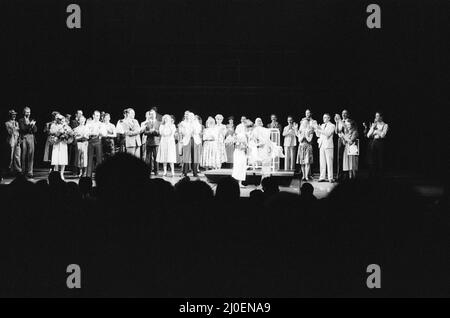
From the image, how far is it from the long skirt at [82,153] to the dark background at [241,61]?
9.15 feet

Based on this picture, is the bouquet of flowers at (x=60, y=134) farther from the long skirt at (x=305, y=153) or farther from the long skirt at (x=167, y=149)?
the long skirt at (x=305, y=153)

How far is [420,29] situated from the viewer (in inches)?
390

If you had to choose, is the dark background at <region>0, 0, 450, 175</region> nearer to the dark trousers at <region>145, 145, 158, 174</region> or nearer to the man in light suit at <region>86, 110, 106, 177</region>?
the man in light suit at <region>86, 110, 106, 177</region>

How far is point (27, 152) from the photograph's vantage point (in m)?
11.2

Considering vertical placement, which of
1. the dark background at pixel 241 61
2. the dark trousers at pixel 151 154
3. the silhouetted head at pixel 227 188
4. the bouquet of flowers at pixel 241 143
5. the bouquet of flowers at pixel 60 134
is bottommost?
the silhouetted head at pixel 227 188

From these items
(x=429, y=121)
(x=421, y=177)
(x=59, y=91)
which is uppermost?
(x=59, y=91)

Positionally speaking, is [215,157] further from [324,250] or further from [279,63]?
[324,250]

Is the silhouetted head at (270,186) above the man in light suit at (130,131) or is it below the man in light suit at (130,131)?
below

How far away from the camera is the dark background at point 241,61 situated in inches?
431

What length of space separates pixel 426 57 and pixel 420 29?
0.82m

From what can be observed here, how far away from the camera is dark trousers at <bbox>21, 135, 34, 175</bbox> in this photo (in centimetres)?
1108

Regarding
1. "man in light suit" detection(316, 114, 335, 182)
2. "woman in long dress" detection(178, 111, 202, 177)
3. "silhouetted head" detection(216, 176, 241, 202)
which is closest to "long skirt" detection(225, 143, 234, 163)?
"woman in long dress" detection(178, 111, 202, 177)

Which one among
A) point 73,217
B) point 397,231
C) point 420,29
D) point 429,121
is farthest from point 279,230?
point 429,121

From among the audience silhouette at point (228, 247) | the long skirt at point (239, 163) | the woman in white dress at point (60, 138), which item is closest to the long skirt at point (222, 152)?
the long skirt at point (239, 163)
